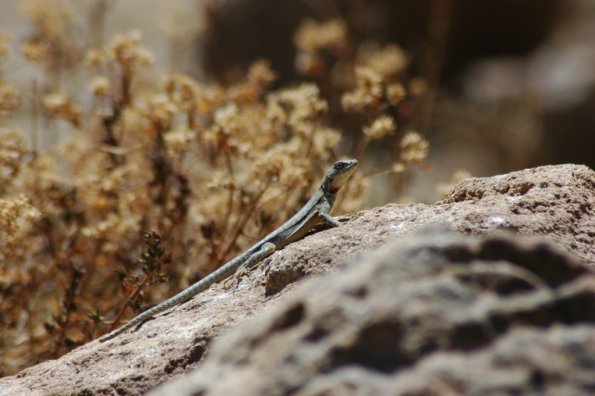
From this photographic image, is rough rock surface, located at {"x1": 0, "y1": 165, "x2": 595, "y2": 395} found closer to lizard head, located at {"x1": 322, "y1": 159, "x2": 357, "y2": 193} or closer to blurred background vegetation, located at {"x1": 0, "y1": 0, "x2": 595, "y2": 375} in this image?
blurred background vegetation, located at {"x1": 0, "y1": 0, "x2": 595, "y2": 375}

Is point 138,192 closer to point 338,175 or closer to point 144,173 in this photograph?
point 144,173

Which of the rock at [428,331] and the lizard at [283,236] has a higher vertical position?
the lizard at [283,236]

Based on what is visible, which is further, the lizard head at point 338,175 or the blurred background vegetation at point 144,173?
the lizard head at point 338,175

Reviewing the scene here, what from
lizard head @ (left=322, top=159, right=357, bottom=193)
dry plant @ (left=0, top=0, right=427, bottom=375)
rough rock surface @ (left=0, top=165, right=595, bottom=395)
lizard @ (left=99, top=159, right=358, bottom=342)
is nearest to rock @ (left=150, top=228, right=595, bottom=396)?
rough rock surface @ (left=0, top=165, right=595, bottom=395)

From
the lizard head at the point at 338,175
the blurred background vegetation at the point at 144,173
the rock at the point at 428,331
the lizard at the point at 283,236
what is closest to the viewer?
the rock at the point at 428,331

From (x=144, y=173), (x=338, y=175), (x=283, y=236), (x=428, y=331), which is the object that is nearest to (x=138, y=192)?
(x=144, y=173)

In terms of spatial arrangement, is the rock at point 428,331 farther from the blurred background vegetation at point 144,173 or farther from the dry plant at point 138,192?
the dry plant at point 138,192

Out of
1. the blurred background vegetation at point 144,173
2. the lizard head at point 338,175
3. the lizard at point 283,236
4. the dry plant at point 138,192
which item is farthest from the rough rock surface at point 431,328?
the lizard head at point 338,175
